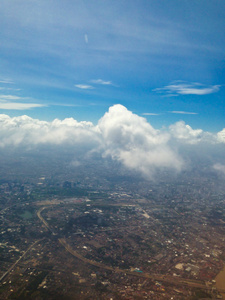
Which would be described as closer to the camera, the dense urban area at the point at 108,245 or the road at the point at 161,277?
the dense urban area at the point at 108,245

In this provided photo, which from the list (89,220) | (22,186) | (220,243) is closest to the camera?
(220,243)

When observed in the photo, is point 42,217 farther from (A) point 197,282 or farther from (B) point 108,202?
(A) point 197,282

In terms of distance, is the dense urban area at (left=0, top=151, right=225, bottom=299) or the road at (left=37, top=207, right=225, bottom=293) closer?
the dense urban area at (left=0, top=151, right=225, bottom=299)

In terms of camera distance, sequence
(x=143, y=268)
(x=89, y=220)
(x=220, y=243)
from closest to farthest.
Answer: (x=143, y=268) → (x=220, y=243) → (x=89, y=220)

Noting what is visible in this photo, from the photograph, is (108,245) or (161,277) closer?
(161,277)

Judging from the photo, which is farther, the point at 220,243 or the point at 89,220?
the point at 89,220

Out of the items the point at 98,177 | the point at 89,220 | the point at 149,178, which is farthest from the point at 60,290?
the point at 149,178

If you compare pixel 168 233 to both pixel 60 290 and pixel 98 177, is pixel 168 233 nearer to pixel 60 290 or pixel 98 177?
pixel 60 290

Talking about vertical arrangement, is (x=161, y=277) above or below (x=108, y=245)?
above
